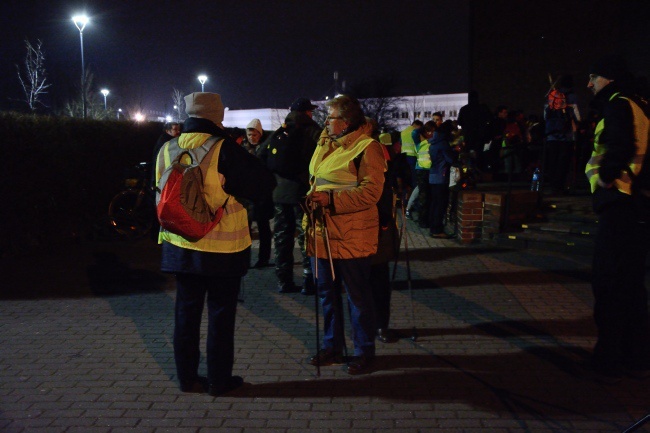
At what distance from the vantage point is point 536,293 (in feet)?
23.4

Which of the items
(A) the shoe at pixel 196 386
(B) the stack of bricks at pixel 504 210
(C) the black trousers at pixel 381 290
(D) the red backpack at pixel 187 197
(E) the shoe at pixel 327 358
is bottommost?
(A) the shoe at pixel 196 386

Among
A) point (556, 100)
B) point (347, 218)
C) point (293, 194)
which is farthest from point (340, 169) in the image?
point (556, 100)

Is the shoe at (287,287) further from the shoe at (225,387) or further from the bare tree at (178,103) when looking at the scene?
the bare tree at (178,103)

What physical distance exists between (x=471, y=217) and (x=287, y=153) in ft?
14.4

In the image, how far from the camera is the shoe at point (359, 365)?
4.81 meters

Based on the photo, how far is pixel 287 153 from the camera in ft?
22.9

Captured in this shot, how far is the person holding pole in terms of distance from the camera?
4.67 m

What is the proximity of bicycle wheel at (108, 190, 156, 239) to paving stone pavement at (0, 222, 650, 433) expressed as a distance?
3.12m

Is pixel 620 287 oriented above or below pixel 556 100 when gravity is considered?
below

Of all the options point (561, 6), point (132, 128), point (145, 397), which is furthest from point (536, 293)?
point (561, 6)

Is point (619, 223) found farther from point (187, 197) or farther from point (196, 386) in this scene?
point (196, 386)

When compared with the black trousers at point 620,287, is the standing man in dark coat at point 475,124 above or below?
above

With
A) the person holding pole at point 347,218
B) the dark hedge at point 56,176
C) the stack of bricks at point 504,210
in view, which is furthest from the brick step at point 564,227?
the dark hedge at point 56,176

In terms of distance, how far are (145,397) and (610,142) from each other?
3641 millimetres
